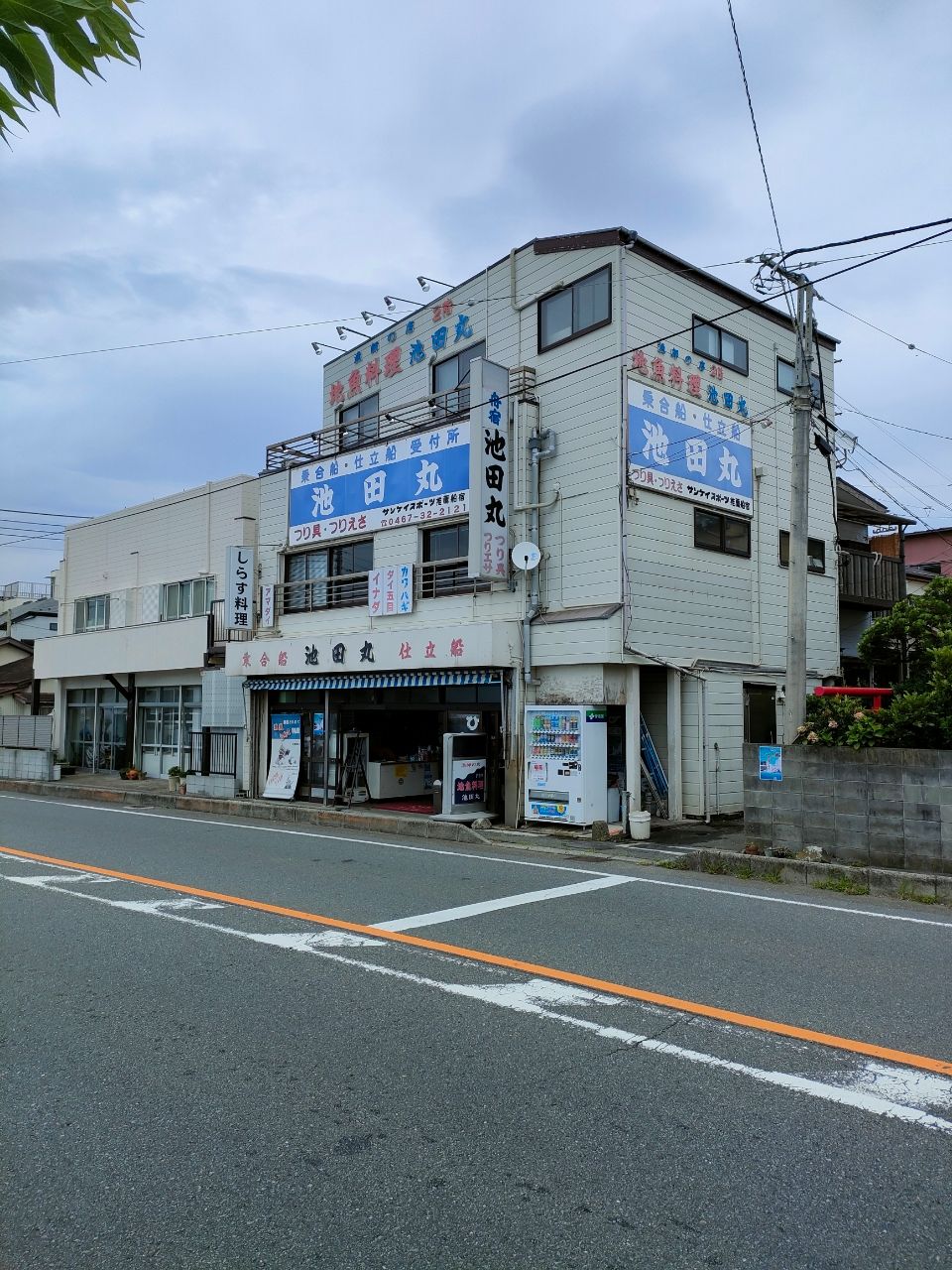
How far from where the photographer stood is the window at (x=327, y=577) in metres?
18.9

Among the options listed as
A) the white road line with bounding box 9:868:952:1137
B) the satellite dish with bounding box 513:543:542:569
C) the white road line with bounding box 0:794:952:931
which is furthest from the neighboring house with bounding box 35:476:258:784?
the white road line with bounding box 9:868:952:1137

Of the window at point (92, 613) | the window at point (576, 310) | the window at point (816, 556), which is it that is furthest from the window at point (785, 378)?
the window at point (92, 613)

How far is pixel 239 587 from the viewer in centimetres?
2058

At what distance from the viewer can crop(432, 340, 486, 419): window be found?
17609 mm

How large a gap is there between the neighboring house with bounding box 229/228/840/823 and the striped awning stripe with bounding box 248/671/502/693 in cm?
6

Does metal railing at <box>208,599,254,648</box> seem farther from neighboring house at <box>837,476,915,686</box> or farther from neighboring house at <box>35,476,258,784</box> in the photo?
neighboring house at <box>837,476,915,686</box>

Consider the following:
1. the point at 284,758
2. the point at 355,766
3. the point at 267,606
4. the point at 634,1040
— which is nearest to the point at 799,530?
the point at 634,1040

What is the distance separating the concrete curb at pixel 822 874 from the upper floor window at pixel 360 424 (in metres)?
12.0

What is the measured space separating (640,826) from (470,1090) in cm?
961

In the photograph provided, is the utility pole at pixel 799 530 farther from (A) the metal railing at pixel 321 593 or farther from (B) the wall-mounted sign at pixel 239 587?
(B) the wall-mounted sign at pixel 239 587

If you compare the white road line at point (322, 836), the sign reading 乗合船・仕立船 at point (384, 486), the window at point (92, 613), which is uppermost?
the sign reading 乗合船・仕立船 at point (384, 486)

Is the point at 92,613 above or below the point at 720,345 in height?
below

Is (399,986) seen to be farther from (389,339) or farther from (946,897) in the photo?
(389,339)

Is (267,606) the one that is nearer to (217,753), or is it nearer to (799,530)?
(217,753)
